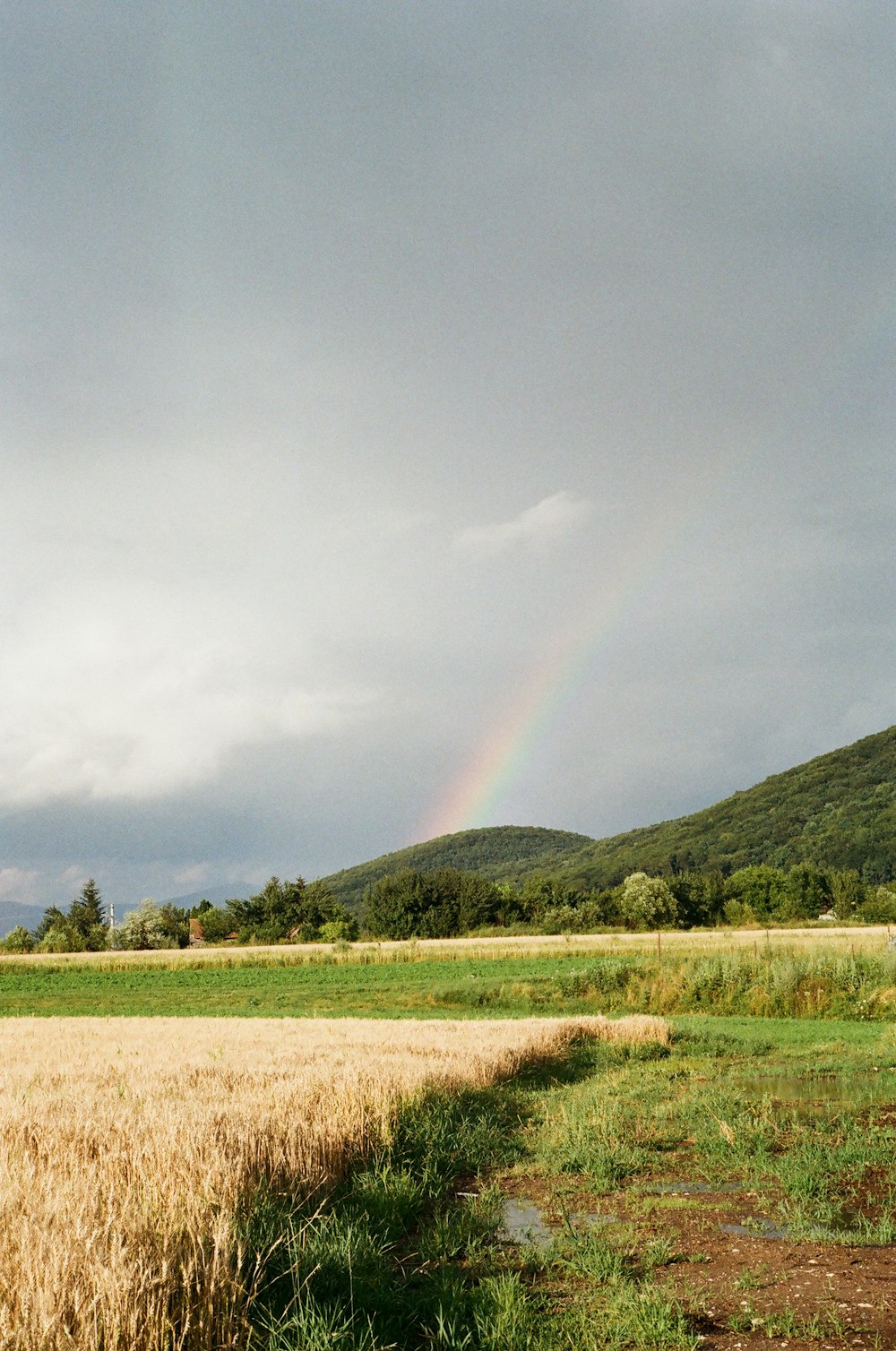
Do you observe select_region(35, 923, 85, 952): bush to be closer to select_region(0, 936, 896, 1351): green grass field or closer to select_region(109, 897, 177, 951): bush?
select_region(109, 897, 177, 951): bush

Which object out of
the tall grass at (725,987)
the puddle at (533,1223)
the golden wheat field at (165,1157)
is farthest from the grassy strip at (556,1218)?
the tall grass at (725,987)

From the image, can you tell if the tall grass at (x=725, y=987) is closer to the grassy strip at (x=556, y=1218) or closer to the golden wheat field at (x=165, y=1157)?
the grassy strip at (x=556, y=1218)

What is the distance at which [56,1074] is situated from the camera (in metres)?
15.1

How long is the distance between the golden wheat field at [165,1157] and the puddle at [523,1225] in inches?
70.2

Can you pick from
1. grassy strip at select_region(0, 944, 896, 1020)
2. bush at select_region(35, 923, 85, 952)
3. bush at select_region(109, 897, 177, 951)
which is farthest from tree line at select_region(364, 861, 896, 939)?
grassy strip at select_region(0, 944, 896, 1020)

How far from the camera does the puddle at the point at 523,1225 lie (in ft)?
29.8

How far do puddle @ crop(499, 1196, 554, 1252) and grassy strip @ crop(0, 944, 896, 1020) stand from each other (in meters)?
28.4

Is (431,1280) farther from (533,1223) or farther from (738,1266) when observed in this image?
(738,1266)

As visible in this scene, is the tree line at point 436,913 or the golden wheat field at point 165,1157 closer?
the golden wheat field at point 165,1157

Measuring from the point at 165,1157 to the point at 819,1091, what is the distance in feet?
49.1

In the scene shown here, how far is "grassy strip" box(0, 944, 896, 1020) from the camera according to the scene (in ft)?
126

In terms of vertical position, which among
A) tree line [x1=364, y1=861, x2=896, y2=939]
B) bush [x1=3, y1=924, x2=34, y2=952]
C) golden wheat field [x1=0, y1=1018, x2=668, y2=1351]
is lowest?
tree line [x1=364, y1=861, x2=896, y2=939]

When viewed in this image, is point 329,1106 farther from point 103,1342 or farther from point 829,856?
point 829,856

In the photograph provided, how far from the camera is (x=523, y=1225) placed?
9.66 m
